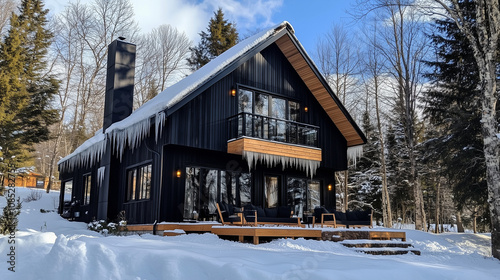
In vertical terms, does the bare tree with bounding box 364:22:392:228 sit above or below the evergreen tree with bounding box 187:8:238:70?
below

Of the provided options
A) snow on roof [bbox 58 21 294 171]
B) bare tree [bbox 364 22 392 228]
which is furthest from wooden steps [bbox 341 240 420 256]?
bare tree [bbox 364 22 392 228]

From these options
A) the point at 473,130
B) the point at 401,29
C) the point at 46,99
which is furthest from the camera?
the point at 46,99

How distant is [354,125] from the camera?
1436 centimetres

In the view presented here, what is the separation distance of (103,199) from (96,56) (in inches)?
635

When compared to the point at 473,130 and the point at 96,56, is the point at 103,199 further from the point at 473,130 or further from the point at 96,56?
the point at 96,56

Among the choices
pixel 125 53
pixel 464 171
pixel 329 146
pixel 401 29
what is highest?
pixel 401 29

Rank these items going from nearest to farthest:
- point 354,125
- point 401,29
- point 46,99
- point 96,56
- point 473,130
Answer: point 473,130 < point 354,125 < point 401,29 < point 46,99 < point 96,56

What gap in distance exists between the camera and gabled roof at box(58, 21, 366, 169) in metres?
10.9

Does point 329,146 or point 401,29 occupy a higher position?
point 401,29

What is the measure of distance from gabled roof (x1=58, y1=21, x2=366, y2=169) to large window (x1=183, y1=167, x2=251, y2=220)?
1.72 meters

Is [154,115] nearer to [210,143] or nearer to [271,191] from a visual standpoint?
[210,143]

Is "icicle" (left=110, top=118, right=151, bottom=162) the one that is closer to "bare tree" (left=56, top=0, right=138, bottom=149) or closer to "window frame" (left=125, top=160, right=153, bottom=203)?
"window frame" (left=125, top=160, right=153, bottom=203)

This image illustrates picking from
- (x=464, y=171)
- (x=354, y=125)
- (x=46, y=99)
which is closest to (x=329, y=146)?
(x=354, y=125)

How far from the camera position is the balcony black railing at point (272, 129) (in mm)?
11852
